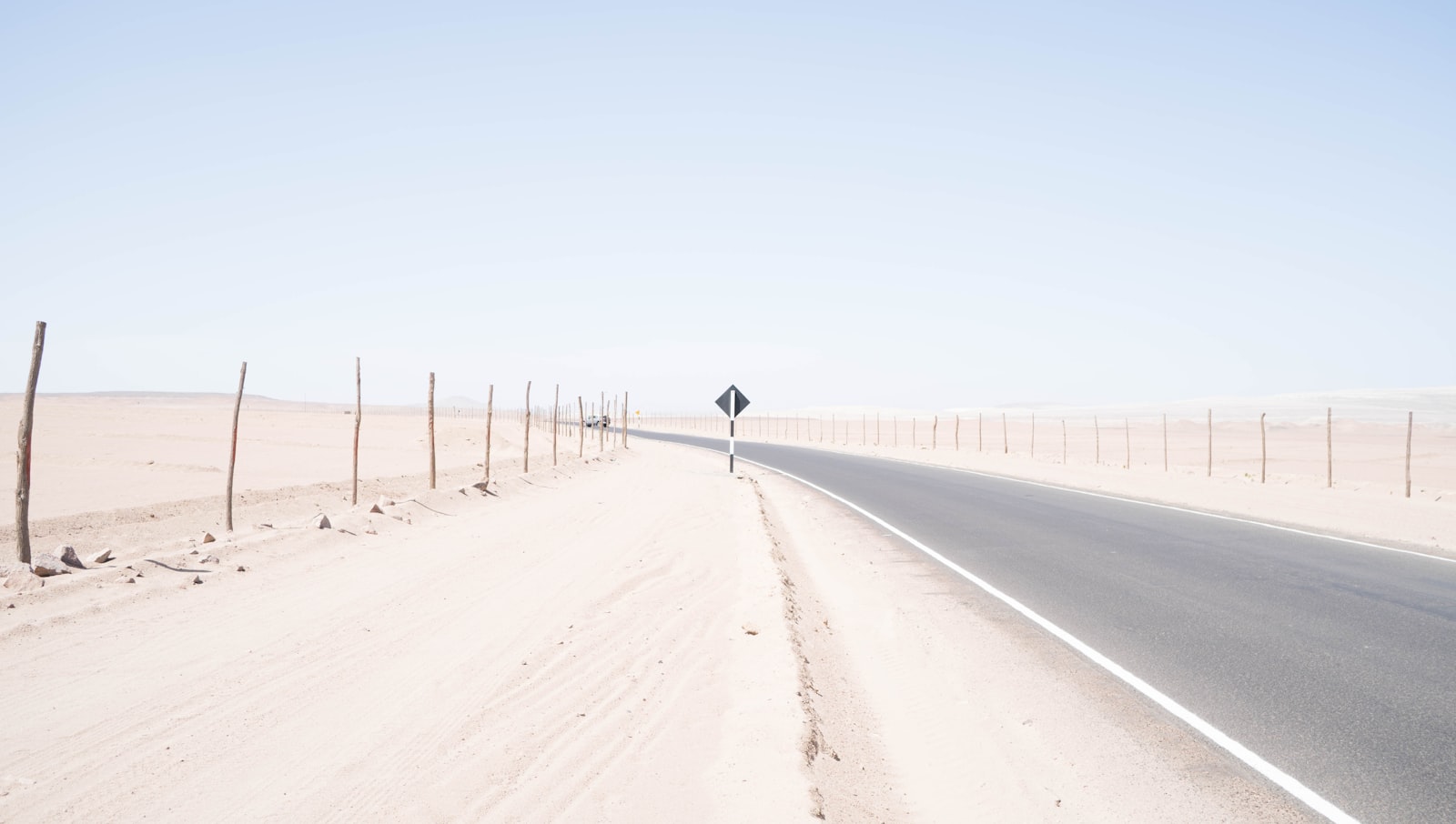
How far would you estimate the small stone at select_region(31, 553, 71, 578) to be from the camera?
8727mm

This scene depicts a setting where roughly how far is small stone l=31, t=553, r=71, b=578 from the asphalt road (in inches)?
392

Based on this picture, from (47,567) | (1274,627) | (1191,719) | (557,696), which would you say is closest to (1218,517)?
(1274,627)

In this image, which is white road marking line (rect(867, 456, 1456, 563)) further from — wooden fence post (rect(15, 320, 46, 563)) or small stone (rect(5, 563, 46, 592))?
wooden fence post (rect(15, 320, 46, 563))

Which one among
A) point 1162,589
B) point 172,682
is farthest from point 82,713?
point 1162,589

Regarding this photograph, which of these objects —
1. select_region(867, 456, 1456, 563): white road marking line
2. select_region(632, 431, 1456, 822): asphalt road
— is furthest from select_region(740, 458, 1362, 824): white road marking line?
Result: select_region(867, 456, 1456, 563): white road marking line

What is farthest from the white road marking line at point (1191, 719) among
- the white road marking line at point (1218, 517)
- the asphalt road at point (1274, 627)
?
the white road marking line at point (1218, 517)

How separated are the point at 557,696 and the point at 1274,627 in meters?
5.99

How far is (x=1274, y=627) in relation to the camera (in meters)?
7.18

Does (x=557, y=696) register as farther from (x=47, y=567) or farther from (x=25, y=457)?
(x=25, y=457)

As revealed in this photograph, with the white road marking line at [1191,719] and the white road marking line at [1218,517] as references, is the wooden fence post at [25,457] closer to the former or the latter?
the white road marking line at [1191,719]

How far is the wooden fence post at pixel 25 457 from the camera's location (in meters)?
9.43

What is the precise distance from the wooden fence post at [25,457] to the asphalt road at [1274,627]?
10796mm

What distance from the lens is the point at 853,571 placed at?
415 inches

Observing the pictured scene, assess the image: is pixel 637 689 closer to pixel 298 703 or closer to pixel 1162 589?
pixel 298 703
